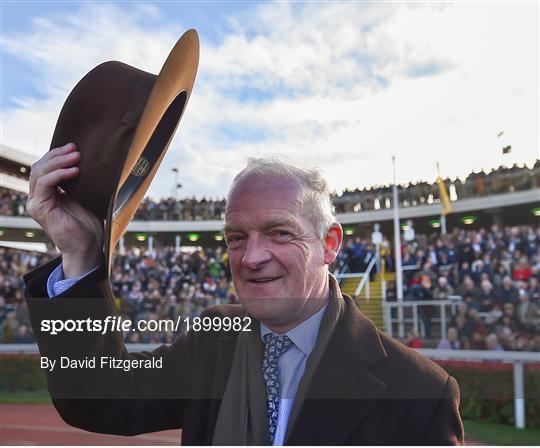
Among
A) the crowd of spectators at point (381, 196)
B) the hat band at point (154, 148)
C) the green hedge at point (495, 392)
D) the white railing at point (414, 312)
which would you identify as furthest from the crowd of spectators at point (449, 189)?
the hat band at point (154, 148)

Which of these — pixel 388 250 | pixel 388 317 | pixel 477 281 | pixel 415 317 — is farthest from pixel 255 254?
pixel 388 250

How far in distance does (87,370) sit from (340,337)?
0.65 meters

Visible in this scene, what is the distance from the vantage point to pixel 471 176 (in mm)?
14461

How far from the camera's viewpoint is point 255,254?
139 cm

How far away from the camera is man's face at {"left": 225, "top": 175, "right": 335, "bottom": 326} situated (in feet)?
4.58

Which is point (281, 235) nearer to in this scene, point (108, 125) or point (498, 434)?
point (108, 125)

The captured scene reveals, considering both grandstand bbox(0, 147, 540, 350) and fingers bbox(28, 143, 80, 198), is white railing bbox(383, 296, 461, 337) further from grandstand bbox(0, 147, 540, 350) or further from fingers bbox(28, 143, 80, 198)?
fingers bbox(28, 143, 80, 198)

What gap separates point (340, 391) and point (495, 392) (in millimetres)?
6685

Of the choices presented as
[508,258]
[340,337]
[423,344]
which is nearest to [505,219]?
[508,258]

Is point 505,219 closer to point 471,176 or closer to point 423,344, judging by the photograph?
point 471,176

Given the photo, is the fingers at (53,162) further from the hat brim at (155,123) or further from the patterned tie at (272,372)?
the patterned tie at (272,372)

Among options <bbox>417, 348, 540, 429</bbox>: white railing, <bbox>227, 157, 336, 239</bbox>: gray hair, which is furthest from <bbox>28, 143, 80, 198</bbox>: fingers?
<bbox>417, 348, 540, 429</bbox>: white railing

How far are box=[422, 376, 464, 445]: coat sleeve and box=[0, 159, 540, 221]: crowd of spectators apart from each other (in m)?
12.1

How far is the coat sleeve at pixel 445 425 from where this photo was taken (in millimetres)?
1367
